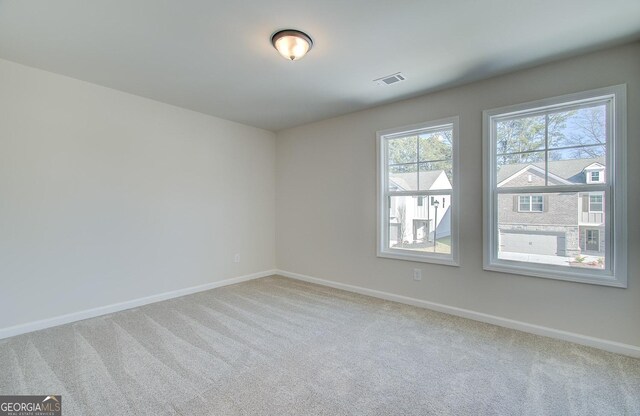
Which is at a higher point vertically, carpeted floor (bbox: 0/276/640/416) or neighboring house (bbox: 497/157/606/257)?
Result: neighboring house (bbox: 497/157/606/257)

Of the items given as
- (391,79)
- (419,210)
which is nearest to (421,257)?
(419,210)

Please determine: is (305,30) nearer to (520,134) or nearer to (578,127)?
(520,134)

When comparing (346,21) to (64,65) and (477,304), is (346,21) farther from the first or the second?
(477,304)

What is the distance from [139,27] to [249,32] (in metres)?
0.84

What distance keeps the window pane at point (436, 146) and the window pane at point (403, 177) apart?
0.19m

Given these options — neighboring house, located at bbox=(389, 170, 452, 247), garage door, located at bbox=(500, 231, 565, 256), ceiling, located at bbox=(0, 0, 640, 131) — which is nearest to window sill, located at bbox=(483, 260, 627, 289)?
garage door, located at bbox=(500, 231, 565, 256)

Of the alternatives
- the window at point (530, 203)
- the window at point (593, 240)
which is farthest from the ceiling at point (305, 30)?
the window at point (593, 240)

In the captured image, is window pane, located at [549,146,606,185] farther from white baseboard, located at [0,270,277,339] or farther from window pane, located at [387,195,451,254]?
white baseboard, located at [0,270,277,339]

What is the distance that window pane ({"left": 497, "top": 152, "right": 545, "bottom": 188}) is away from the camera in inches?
111

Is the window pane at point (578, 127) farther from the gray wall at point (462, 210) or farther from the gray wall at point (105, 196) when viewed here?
the gray wall at point (105, 196)

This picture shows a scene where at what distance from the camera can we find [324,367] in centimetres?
219

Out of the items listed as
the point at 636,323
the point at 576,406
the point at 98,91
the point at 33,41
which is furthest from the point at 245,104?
the point at 636,323

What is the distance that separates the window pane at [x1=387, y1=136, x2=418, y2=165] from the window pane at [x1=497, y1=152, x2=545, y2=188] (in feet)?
3.23

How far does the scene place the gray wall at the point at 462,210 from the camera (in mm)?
2422
